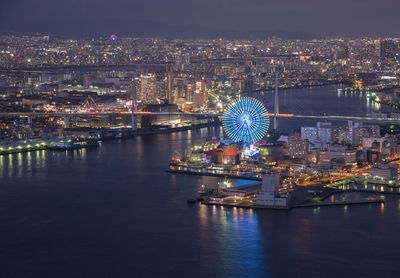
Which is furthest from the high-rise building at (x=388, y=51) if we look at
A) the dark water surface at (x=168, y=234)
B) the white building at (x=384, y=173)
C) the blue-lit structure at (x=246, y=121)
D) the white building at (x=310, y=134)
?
A: the dark water surface at (x=168, y=234)

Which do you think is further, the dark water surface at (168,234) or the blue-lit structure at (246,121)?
the blue-lit structure at (246,121)

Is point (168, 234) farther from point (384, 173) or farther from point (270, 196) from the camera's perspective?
point (384, 173)

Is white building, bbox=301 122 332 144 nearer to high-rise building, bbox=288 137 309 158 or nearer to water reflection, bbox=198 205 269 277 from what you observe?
high-rise building, bbox=288 137 309 158

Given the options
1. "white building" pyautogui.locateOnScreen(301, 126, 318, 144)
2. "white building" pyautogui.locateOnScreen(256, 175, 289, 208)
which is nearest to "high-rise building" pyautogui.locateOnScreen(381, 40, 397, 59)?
"white building" pyautogui.locateOnScreen(301, 126, 318, 144)

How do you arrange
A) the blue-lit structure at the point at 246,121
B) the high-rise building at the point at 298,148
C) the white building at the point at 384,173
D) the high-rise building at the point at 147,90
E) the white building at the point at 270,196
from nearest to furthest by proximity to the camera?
the white building at the point at 270,196 < the white building at the point at 384,173 < the high-rise building at the point at 298,148 < the blue-lit structure at the point at 246,121 < the high-rise building at the point at 147,90

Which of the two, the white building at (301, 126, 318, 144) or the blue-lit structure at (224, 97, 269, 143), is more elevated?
the blue-lit structure at (224, 97, 269, 143)

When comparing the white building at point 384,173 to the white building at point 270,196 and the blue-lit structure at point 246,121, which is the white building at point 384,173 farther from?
the blue-lit structure at point 246,121
